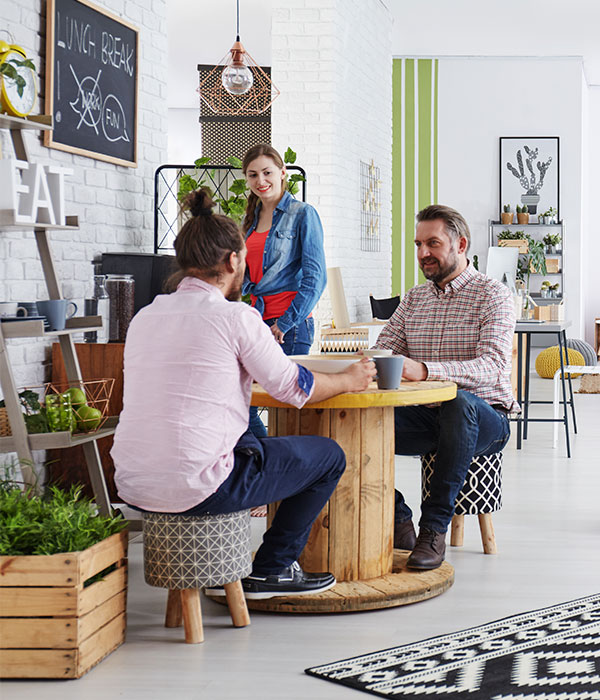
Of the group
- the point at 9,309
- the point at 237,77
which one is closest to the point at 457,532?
the point at 9,309

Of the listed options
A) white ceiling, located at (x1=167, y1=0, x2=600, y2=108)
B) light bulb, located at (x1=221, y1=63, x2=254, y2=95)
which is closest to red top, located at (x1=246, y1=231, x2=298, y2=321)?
light bulb, located at (x1=221, y1=63, x2=254, y2=95)

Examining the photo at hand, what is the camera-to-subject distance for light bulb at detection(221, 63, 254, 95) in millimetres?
6338

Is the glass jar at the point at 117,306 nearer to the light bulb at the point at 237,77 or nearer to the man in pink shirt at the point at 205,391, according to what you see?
the man in pink shirt at the point at 205,391

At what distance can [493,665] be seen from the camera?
7.80 feet

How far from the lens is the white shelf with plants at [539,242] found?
35.7 feet

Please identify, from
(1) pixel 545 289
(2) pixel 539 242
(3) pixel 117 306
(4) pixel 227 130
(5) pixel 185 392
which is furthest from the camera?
(2) pixel 539 242

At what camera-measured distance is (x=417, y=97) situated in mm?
11094

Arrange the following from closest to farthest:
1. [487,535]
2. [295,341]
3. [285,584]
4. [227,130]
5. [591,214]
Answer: [285,584], [487,535], [295,341], [227,130], [591,214]

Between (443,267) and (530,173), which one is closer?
(443,267)

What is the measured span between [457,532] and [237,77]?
12.4ft

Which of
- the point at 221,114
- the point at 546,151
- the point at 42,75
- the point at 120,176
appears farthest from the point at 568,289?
the point at 42,75

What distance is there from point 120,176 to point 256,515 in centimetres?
164

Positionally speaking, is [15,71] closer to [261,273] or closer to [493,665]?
[261,273]

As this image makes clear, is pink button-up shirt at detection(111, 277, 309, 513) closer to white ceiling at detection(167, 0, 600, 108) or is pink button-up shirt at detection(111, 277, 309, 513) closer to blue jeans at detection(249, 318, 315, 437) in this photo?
blue jeans at detection(249, 318, 315, 437)
